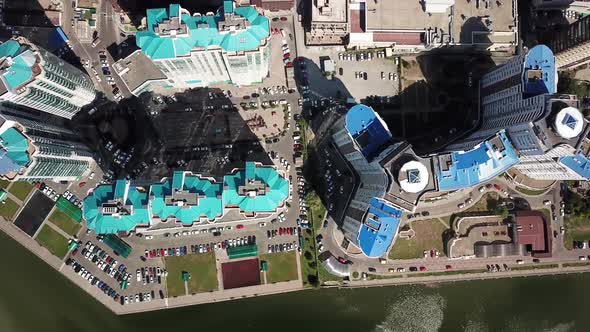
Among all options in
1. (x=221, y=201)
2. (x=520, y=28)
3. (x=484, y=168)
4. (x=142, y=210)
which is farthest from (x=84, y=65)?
(x=520, y=28)

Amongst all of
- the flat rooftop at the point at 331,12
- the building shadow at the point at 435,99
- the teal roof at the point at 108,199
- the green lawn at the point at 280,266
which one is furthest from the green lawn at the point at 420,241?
the teal roof at the point at 108,199

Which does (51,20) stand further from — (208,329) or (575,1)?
(575,1)

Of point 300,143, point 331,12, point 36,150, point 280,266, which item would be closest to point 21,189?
point 36,150

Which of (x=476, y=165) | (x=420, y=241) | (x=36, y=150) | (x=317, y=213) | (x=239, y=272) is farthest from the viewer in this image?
(x=420, y=241)

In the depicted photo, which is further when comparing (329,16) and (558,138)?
(329,16)

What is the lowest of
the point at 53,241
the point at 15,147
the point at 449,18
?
the point at 53,241

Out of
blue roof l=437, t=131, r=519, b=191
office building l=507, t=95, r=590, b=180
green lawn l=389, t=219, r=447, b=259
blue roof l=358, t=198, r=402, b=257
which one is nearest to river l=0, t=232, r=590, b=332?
green lawn l=389, t=219, r=447, b=259

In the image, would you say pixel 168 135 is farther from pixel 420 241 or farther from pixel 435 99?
pixel 420 241
